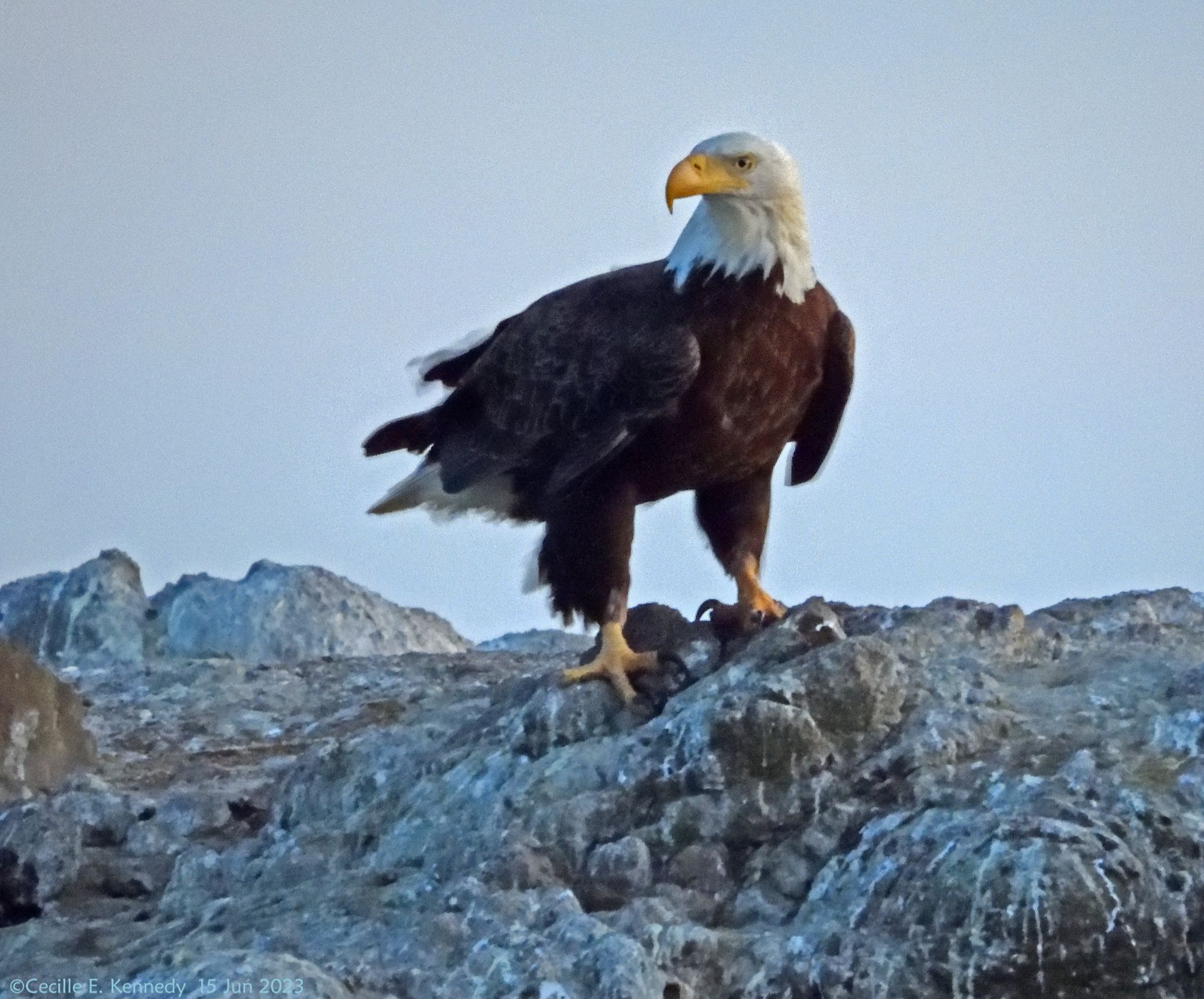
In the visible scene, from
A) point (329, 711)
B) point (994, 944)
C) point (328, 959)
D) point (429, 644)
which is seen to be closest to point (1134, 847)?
point (994, 944)

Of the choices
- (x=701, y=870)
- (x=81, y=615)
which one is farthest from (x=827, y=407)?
(x=81, y=615)

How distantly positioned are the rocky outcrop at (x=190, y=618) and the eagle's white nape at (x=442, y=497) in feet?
10.8

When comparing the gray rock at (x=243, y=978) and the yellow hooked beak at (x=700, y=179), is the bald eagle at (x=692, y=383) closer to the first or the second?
the yellow hooked beak at (x=700, y=179)

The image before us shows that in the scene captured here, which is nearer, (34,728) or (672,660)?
(672,660)

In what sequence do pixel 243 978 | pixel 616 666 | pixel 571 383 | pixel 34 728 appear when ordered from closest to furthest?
1. pixel 243 978
2. pixel 616 666
3. pixel 571 383
4. pixel 34 728

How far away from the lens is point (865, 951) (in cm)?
434

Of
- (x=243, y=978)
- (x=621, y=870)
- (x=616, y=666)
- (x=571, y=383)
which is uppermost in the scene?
(x=571, y=383)

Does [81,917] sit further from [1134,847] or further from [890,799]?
[1134,847]

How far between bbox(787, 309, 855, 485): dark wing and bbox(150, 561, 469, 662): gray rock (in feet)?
14.6

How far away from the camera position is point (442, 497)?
791 cm

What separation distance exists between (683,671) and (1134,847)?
6.13 feet

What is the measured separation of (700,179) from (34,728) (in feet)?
11.5

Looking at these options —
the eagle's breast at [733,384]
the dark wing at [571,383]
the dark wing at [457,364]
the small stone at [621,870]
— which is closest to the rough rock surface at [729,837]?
the small stone at [621,870]

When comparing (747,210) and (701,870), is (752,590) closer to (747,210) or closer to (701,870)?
(747,210)
